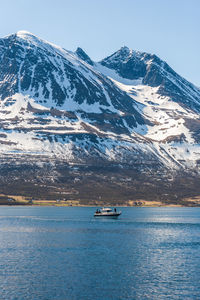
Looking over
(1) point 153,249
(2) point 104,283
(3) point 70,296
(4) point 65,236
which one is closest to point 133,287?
(2) point 104,283

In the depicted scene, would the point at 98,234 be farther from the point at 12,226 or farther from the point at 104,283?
the point at 104,283

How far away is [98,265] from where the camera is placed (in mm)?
99375

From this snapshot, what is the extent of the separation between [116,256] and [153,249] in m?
16.4

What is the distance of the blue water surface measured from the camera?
77.0m

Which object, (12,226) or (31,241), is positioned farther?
(12,226)

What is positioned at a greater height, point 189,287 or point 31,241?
point 31,241

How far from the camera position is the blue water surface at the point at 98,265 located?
253 ft

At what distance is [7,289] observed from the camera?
77500mm

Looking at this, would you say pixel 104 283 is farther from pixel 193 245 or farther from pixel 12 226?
pixel 12 226

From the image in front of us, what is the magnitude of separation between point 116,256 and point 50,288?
3575 centimetres

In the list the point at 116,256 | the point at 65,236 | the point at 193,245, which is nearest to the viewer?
the point at 116,256

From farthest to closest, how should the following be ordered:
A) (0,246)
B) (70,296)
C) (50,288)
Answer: (0,246), (50,288), (70,296)

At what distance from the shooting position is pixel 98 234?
16012 centimetres

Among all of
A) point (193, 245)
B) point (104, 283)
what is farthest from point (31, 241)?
point (104, 283)
